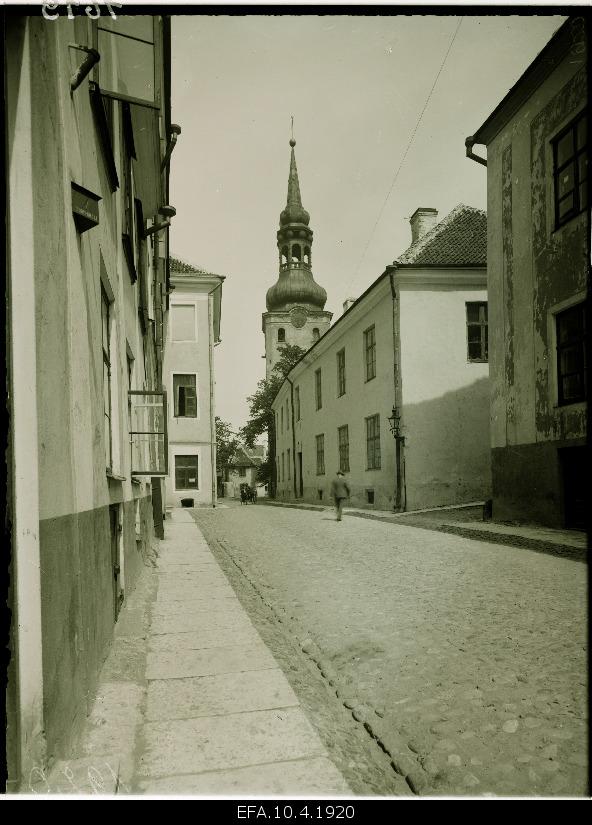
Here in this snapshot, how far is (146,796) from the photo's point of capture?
2.20 metres

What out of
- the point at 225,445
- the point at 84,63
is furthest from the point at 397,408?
the point at 225,445

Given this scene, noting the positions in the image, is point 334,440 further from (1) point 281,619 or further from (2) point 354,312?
(1) point 281,619

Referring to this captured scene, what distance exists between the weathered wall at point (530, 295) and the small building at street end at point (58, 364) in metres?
7.84

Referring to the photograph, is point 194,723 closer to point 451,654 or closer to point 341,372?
point 451,654

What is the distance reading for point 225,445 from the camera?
75625mm

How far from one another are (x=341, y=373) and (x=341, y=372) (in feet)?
0.12

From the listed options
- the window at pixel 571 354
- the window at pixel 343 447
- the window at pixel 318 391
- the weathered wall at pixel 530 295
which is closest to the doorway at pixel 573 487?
the weathered wall at pixel 530 295

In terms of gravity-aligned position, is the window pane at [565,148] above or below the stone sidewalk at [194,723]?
above

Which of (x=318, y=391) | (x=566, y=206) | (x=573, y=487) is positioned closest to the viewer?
(x=566, y=206)

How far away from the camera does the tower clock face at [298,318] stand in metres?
53.2

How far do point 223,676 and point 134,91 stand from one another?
4.15 m

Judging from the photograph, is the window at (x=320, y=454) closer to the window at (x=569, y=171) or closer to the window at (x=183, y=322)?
the window at (x=183, y=322)

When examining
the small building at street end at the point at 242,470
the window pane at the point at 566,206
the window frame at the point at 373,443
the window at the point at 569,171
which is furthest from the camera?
the small building at street end at the point at 242,470

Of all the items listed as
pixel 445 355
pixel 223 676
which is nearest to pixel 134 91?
pixel 223 676
